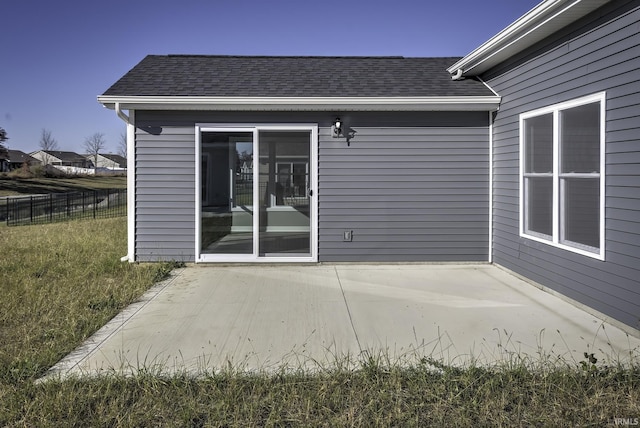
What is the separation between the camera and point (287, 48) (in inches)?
603

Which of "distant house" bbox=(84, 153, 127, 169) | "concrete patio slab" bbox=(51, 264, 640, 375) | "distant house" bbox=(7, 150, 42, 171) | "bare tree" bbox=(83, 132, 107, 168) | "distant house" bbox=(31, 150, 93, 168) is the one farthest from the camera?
"distant house" bbox=(84, 153, 127, 169)

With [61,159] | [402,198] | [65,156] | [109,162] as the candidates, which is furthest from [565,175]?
[109,162]

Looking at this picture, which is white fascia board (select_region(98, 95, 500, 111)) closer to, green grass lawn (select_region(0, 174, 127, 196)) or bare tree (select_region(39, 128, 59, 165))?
green grass lawn (select_region(0, 174, 127, 196))

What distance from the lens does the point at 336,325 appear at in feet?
14.4

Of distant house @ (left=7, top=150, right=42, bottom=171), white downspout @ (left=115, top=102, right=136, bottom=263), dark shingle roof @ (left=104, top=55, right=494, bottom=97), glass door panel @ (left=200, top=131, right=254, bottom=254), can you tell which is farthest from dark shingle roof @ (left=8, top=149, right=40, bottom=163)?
glass door panel @ (left=200, top=131, right=254, bottom=254)

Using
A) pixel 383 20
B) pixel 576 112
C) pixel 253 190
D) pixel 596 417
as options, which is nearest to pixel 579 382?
pixel 596 417

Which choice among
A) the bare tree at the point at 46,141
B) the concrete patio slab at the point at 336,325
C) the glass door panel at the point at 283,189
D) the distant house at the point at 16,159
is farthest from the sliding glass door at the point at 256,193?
the bare tree at the point at 46,141

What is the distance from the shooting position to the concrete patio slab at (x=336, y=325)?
139 inches

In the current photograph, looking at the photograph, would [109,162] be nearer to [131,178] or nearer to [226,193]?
[131,178]

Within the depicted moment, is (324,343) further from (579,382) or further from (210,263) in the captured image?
(210,263)

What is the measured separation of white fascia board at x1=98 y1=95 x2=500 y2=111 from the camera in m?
6.70

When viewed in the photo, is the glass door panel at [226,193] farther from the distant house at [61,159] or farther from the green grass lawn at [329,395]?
the distant house at [61,159]

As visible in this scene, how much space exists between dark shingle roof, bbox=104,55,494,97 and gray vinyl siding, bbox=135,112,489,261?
1.20 ft

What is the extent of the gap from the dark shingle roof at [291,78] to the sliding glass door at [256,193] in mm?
638
